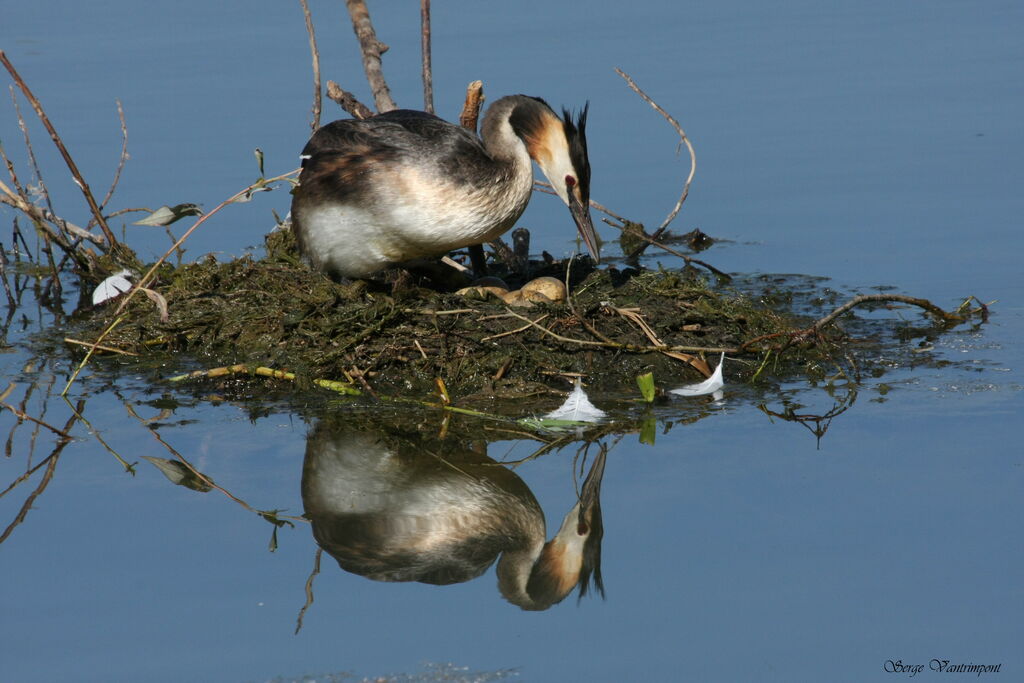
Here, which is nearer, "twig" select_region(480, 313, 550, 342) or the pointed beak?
"twig" select_region(480, 313, 550, 342)

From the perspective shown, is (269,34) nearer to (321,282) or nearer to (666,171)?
(666,171)

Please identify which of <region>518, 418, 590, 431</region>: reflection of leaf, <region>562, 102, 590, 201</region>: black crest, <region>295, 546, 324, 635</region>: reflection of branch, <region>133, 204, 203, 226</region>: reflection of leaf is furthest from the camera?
<region>133, 204, 203, 226</region>: reflection of leaf

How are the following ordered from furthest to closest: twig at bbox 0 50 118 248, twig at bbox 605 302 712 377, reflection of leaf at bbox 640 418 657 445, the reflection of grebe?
twig at bbox 0 50 118 248 → twig at bbox 605 302 712 377 → reflection of leaf at bbox 640 418 657 445 → the reflection of grebe

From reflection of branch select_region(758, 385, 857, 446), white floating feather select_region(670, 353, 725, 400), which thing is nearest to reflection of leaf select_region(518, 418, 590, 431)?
→ white floating feather select_region(670, 353, 725, 400)

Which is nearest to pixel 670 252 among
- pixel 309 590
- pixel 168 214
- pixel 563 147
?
pixel 563 147

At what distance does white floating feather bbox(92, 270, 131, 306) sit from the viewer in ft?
23.8

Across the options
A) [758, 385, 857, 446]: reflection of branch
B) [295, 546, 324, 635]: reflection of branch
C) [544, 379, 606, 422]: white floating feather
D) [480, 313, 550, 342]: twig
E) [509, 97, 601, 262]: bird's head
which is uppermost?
[509, 97, 601, 262]: bird's head

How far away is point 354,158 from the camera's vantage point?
6.36 m

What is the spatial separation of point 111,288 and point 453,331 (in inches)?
86.8

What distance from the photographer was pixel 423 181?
6.15m

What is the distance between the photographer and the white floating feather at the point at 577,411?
5.58 meters

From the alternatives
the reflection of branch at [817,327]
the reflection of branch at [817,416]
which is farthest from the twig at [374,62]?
the reflection of branch at [817,416]

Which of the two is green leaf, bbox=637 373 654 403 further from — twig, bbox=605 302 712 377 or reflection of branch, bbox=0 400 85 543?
reflection of branch, bbox=0 400 85 543

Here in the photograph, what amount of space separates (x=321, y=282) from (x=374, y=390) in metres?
0.96
